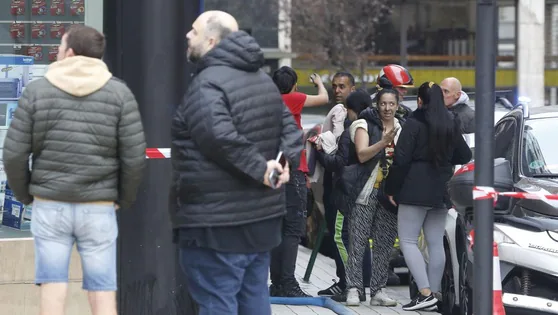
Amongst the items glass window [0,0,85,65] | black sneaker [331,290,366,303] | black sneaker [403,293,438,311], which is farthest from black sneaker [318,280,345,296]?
glass window [0,0,85,65]

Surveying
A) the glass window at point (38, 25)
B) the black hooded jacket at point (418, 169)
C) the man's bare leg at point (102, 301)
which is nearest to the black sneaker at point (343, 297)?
the black hooded jacket at point (418, 169)

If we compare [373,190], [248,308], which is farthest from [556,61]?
[248,308]

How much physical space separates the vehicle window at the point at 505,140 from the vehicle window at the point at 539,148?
13 centimetres

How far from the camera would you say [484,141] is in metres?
5.93

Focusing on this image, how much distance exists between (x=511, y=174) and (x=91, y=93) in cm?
338

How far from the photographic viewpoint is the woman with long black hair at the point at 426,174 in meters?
8.80

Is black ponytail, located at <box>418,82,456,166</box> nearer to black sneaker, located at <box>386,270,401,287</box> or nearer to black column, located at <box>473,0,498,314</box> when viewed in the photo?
black sneaker, located at <box>386,270,401,287</box>

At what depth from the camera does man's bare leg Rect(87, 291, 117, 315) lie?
5926 millimetres

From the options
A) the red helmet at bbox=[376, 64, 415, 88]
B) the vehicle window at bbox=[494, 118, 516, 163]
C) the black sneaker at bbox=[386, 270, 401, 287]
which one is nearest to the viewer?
the vehicle window at bbox=[494, 118, 516, 163]

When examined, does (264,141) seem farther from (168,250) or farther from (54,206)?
(168,250)

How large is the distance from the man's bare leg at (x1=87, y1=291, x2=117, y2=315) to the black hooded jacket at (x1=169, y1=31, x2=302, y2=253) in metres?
0.58

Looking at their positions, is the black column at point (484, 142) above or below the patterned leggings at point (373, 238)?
above

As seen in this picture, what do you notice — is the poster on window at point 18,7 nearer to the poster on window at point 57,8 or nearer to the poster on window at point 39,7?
the poster on window at point 39,7

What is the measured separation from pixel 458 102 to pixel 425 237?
2600mm
